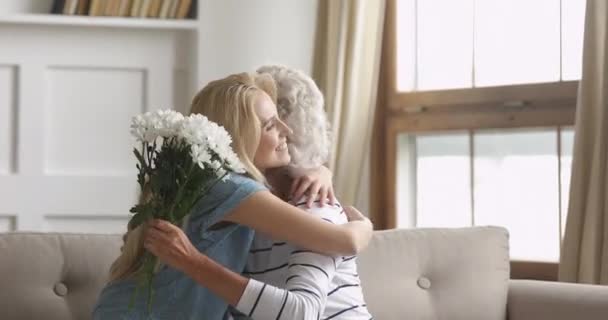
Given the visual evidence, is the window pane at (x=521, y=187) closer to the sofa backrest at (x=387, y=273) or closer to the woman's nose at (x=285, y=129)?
the sofa backrest at (x=387, y=273)

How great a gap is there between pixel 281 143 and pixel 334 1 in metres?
1.82

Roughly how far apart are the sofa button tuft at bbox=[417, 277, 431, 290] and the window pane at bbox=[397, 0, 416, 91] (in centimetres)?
139

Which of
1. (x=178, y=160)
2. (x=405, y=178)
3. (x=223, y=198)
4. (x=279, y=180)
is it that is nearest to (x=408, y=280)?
(x=279, y=180)

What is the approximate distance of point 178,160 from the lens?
1.87 meters

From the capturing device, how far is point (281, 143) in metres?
2.16

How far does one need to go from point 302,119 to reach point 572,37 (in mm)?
1404

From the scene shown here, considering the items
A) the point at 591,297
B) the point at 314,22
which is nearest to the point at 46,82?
the point at 314,22

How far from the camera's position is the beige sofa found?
2461 mm

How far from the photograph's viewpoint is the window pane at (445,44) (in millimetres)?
3791

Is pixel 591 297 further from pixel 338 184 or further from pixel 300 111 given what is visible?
pixel 338 184

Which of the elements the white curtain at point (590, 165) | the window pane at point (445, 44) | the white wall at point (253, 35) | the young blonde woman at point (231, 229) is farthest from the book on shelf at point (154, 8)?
the young blonde woman at point (231, 229)

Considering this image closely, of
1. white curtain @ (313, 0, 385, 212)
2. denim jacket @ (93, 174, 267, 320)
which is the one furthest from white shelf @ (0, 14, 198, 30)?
denim jacket @ (93, 174, 267, 320)

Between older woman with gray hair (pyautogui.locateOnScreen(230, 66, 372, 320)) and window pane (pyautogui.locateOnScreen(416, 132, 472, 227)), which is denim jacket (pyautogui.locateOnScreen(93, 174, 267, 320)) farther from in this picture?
window pane (pyautogui.locateOnScreen(416, 132, 472, 227))

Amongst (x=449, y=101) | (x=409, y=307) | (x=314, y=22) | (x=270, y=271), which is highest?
(x=314, y=22)
